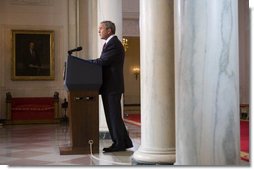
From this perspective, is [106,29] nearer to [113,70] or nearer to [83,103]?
[113,70]

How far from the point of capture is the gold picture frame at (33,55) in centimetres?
1320

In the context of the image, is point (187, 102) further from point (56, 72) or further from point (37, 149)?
point (56, 72)

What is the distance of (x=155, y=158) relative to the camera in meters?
4.02

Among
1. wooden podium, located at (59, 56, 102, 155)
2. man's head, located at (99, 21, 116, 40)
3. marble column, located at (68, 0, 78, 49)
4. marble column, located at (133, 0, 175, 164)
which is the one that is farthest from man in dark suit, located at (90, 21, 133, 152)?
marble column, located at (68, 0, 78, 49)

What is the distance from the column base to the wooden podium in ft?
5.24

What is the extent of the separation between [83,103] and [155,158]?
187 cm

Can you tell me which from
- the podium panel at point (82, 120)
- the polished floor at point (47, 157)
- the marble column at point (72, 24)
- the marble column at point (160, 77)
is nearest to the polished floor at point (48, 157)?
the polished floor at point (47, 157)

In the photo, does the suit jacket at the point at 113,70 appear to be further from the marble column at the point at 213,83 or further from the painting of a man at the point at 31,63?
the painting of a man at the point at 31,63

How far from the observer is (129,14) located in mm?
14727

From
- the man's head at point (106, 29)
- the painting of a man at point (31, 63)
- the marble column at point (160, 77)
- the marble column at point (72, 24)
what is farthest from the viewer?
the marble column at point (72, 24)

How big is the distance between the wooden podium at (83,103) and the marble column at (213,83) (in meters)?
2.91

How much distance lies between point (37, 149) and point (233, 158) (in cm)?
429

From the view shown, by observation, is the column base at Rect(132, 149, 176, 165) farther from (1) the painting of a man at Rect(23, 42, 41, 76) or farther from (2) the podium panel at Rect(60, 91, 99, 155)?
(1) the painting of a man at Rect(23, 42, 41, 76)

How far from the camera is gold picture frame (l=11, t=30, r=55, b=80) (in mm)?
13203
